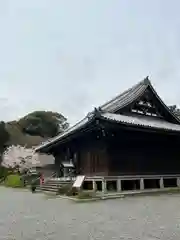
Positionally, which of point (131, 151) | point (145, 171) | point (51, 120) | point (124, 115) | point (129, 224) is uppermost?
point (51, 120)

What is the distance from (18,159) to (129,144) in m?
25.4

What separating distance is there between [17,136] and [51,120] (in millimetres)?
11880

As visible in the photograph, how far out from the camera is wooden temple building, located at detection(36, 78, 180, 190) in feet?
56.0

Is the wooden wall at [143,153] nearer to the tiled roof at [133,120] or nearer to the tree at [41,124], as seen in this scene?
the tiled roof at [133,120]

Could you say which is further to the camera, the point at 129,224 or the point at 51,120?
the point at 51,120

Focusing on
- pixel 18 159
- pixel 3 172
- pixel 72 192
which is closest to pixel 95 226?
pixel 72 192

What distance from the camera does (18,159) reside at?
40.7 m

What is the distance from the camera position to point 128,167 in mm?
18188

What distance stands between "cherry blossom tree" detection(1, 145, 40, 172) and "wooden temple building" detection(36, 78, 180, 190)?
1918cm

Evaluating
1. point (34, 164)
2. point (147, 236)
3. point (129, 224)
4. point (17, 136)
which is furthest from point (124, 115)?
point (17, 136)

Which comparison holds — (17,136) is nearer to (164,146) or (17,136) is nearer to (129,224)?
(164,146)

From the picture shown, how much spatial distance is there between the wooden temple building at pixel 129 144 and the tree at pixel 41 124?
36.9m

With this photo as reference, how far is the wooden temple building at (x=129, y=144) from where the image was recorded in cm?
1708

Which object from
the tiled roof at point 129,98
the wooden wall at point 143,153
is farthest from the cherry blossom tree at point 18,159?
the wooden wall at point 143,153
